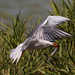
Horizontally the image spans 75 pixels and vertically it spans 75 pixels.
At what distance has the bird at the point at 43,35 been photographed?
3.60 meters

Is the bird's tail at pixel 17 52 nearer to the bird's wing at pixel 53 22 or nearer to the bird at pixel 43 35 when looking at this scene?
the bird at pixel 43 35

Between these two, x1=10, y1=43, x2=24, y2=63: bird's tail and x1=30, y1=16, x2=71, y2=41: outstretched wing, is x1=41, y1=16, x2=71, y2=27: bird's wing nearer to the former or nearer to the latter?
x1=30, y1=16, x2=71, y2=41: outstretched wing

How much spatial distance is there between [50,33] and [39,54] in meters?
0.38

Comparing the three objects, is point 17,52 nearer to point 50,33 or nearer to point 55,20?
point 50,33

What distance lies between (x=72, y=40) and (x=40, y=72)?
71 centimetres

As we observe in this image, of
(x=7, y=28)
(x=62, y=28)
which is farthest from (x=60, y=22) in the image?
(x=7, y=28)

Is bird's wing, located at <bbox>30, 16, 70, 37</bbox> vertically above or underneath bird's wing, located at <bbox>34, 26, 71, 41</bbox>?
above

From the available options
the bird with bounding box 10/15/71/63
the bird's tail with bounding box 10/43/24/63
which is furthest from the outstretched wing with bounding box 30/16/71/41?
the bird's tail with bounding box 10/43/24/63

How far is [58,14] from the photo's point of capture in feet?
13.5

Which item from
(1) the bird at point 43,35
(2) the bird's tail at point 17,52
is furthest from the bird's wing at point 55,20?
(2) the bird's tail at point 17,52

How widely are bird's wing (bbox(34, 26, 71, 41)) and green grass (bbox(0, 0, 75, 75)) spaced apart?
17 centimetres

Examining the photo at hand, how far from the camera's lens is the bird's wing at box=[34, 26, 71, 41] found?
3.62 m

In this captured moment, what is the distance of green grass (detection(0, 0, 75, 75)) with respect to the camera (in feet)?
11.3

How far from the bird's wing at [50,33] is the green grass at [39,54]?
0.56 ft
